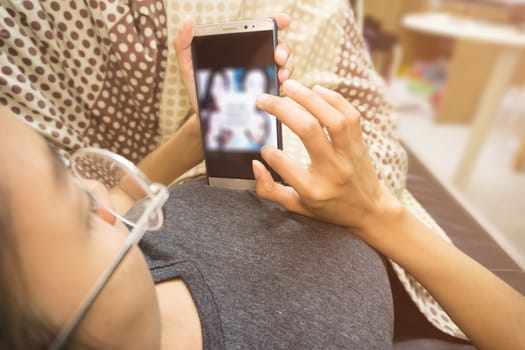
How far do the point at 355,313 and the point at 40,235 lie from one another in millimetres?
340

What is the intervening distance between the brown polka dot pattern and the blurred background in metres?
0.67

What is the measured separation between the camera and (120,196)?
15.9 inches

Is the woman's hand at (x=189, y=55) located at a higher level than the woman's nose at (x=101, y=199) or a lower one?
higher

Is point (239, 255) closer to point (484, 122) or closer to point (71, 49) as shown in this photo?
point (71, 49)

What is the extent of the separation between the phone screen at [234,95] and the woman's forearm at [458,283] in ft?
0.70

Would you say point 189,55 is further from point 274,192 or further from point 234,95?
point 274,192

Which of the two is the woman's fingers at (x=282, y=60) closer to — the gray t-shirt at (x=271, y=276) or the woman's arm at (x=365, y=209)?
the woman's arm at (x=365, y=209)

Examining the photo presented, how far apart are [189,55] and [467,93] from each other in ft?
7.32

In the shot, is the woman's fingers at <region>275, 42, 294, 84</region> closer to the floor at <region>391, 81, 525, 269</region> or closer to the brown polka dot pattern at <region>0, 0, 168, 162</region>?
the brown polka dot pattern at <region>0, 0, 168, 162</region>

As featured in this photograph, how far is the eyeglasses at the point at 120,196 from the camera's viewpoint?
0.97 ft

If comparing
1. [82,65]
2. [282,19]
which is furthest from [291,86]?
[82,65]

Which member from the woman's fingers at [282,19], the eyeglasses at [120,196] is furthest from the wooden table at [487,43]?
the eyeglasses at [120,196]

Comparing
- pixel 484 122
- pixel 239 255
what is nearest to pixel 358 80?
pixel 239 255

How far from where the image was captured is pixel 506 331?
0.42 metres
